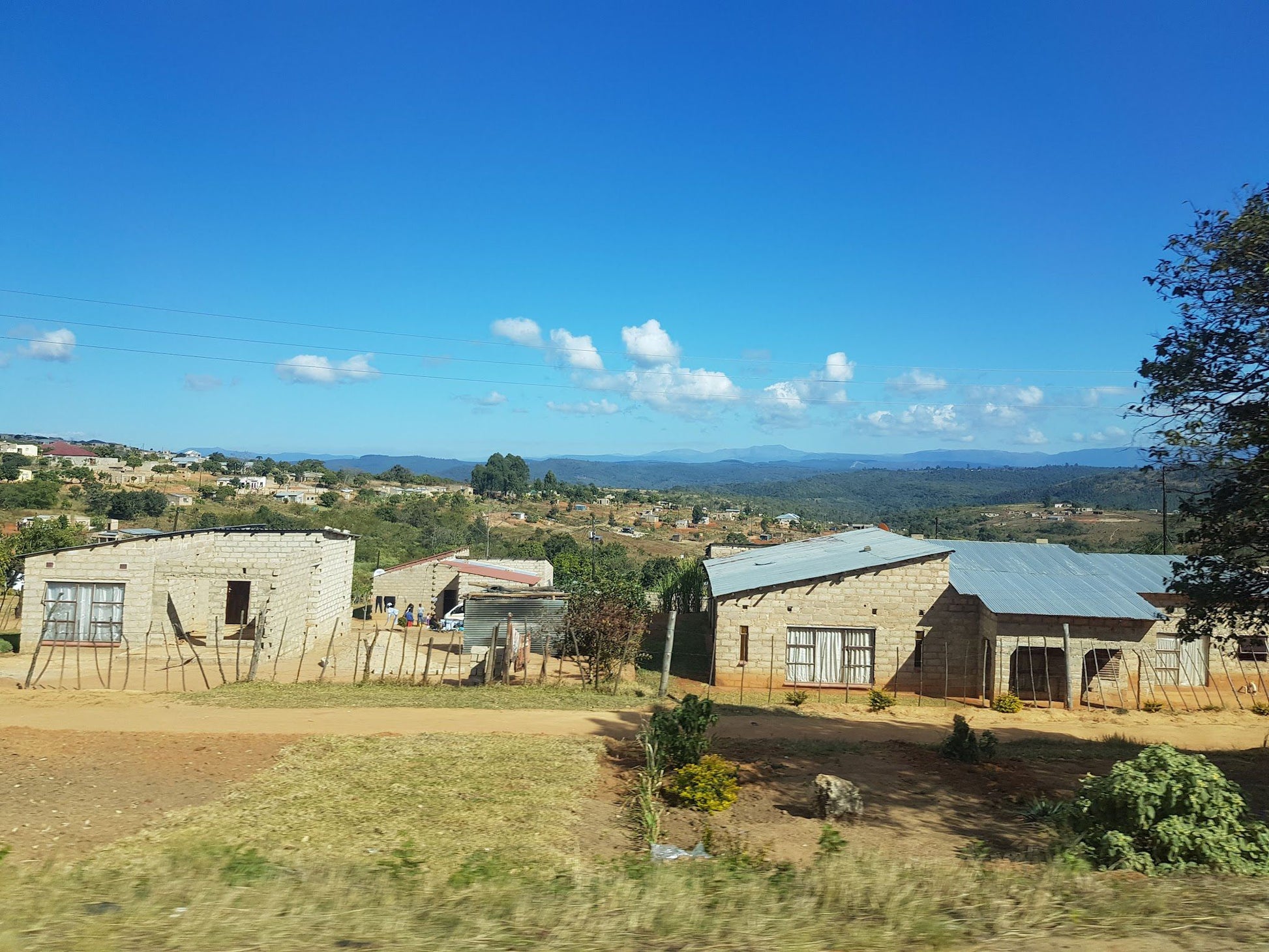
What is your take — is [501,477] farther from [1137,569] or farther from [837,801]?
[837,801]

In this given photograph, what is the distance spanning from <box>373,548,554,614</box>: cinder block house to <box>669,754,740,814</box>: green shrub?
67.5 ft

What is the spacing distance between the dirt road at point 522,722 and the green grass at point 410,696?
0.42 metres

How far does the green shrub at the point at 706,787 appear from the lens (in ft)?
33.1

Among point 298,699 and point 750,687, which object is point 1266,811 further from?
point 298,699

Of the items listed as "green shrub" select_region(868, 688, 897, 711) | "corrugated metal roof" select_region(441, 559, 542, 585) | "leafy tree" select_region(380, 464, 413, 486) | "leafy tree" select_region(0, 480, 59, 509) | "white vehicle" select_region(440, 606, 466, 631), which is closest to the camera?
"green shrub" select_region(868, 688, 897, 711)

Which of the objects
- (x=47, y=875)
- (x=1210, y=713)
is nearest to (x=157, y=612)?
(x=47, y=875)

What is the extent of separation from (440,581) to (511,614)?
10.2m

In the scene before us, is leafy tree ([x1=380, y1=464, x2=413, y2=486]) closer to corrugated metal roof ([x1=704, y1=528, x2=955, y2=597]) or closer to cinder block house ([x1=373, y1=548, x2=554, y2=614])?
cinder block house ([x1=373, y1=548, x2=554, y2=614])

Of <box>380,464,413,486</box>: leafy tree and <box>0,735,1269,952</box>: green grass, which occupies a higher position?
<box>380,464,413,486</box>: leafy tree

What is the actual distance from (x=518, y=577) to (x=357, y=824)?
2237 cm

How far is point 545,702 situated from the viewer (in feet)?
54.7

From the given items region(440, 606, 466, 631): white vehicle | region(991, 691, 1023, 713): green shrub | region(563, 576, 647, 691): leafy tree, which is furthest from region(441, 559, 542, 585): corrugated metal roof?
region(991, 691, 1023, 713): green shrub

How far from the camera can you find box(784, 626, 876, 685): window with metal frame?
68.4ft

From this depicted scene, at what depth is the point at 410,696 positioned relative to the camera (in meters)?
16.5
